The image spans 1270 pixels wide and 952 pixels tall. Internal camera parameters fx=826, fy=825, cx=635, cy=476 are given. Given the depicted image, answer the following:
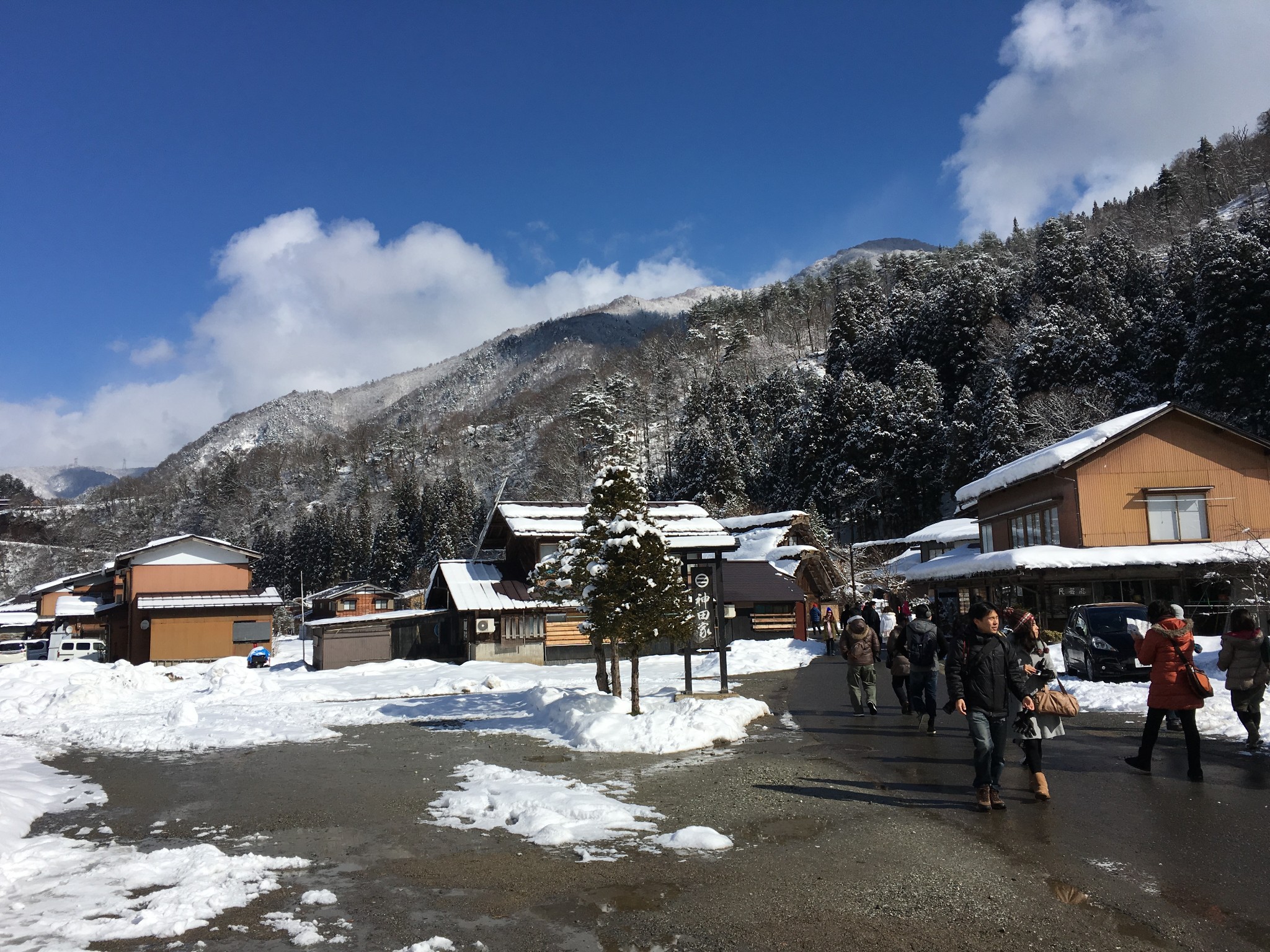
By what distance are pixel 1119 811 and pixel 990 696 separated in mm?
1352

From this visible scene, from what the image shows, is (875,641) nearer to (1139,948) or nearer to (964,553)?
(1139,948)

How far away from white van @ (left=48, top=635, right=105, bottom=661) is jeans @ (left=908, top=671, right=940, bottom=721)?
1962 inches

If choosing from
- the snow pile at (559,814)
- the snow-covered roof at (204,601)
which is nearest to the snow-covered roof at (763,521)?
the snow-covered roof at (204,601)

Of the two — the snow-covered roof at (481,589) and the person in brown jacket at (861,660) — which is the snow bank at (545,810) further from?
the snow-covered roof at (481,589)

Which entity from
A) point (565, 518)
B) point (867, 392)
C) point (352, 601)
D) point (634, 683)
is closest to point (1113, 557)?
point (565, 518)

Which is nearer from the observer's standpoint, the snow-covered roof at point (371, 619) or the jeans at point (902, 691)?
the jeans at point (902, 691)

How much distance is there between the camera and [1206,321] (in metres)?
46.2

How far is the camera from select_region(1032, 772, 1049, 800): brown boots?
7.55 m

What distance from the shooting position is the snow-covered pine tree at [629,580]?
13500 mm

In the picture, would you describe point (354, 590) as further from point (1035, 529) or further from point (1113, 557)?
point (1113, 557)

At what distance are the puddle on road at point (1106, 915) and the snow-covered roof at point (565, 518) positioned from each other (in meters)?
18.3

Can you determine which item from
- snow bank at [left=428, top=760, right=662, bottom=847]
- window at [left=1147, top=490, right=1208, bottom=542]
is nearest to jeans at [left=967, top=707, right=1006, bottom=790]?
snow bank at [left=428, top=760, right=662, bottom=847]

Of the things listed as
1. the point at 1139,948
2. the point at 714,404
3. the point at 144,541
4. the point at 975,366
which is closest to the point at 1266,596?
the point at 1139,948

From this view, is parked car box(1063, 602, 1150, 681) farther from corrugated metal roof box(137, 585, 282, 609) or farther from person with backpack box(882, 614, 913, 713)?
corrugated metal roof box(137, 585, 282, 609)
